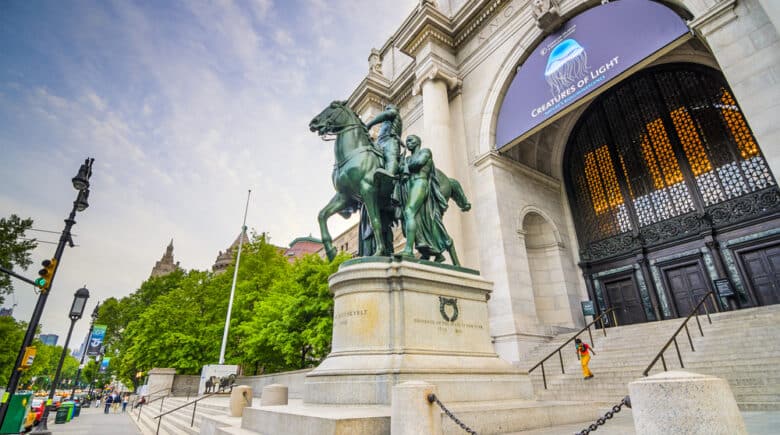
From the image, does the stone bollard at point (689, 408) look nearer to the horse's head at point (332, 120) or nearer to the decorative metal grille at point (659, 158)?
the horse's head at point (332, 120)

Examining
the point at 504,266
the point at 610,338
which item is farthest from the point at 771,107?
the point at 504,266

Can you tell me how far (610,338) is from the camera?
11.6 m

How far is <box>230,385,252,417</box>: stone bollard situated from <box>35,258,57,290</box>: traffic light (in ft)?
18.6

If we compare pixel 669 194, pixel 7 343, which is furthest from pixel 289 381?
pixel 7 343

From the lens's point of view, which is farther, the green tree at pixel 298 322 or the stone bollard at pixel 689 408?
the green tree at pixel 298 322

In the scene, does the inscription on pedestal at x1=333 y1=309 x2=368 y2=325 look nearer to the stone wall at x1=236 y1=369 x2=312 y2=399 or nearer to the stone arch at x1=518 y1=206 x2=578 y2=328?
the stone wall at x1=236 y1=369 x2=312 y2=399

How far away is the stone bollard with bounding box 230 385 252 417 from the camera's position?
25.2 feet

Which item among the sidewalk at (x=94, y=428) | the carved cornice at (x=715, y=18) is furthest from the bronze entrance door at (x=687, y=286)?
the sidewalk at (x=94, y=428)

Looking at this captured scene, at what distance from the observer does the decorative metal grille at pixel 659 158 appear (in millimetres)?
13523

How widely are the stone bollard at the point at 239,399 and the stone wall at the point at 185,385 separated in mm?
22989

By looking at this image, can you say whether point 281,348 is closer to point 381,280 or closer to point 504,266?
point 504,266

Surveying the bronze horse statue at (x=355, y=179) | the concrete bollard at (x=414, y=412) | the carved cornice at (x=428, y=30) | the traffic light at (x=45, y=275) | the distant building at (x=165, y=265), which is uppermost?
the distant building at (x=165, y=265)

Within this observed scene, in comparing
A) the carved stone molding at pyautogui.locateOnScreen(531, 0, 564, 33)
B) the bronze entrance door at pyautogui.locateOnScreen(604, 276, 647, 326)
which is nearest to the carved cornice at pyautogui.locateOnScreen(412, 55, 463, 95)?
the carved stone molding at pyautogui.locateOnScreen(531, 0, 564, 33)

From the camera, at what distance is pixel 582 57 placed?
13.1 m
